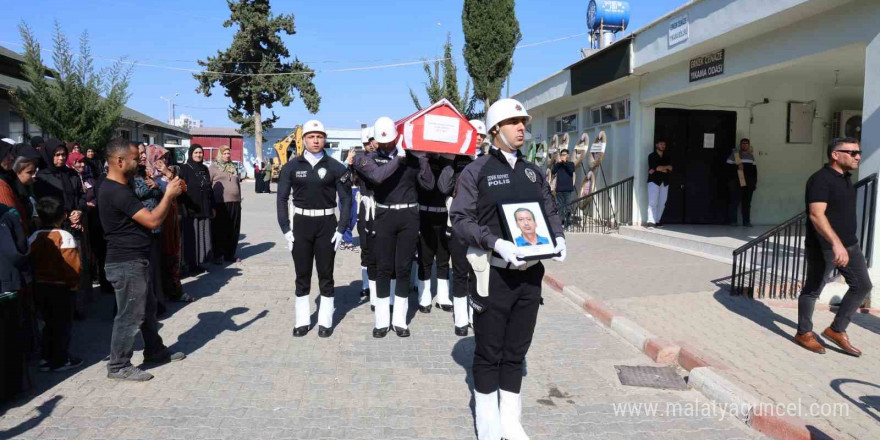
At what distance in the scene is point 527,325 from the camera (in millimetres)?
3850

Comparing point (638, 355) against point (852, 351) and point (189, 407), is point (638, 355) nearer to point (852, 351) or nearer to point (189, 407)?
point (852, 351)

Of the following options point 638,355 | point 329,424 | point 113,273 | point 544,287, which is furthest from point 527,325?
point 544,287

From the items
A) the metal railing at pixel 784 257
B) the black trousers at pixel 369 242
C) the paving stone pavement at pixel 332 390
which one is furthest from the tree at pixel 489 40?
the paving stone pavement at pixel 332 390

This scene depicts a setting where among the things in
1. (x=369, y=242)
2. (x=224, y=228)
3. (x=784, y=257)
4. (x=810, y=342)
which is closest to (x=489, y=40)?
(x=224, y=228)

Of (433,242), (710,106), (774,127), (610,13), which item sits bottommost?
(433,242)

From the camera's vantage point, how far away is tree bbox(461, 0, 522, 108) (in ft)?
87.2

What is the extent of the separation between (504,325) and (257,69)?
43.9 meters

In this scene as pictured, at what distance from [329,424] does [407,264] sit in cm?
253

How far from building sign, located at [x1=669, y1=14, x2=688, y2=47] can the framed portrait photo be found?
27.8ft

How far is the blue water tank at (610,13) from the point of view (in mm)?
19438

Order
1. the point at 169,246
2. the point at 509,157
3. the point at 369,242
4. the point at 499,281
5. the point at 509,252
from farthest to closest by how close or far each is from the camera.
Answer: the point at 169,246 < the point at 369,242 < the point at 509,157 < the point at 499,281 < the point at 509,252

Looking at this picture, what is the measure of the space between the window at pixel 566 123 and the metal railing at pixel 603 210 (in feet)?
9.92

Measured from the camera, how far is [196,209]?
924 cm

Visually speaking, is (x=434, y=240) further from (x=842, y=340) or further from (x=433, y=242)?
(x=842, y=340)
